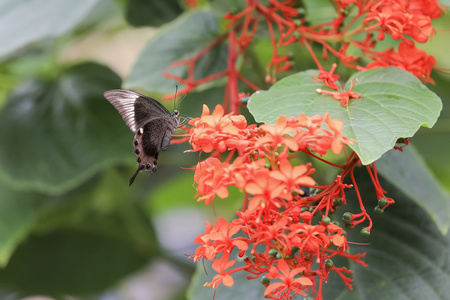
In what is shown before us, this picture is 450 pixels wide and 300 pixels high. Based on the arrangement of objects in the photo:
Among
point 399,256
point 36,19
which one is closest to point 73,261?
point 36,19

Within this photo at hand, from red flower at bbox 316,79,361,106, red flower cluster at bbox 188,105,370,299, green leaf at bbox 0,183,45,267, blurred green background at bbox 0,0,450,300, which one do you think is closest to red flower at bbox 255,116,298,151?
red flower cluster at bbox 188,105,370,299

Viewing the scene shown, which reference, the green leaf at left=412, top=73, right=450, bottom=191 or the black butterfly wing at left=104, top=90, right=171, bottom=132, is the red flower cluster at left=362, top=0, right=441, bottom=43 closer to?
the black butterfly wing at left=104, top=90, right=171, bottom=132

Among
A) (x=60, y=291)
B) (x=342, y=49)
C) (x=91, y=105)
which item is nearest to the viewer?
(x=342, y=49)

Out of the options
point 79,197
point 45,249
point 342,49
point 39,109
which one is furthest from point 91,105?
point 342,49

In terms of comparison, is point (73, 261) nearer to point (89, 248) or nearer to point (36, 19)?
point (89, 248)

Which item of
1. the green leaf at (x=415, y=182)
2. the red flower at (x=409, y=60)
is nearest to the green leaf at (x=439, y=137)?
the green leaf at (x=415, y=182)

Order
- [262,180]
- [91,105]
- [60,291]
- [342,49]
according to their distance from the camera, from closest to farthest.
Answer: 1. [262,180]
2. [342,49]
3. [91,105]
4. [60,291]

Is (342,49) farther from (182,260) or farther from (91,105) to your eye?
(182,260)
